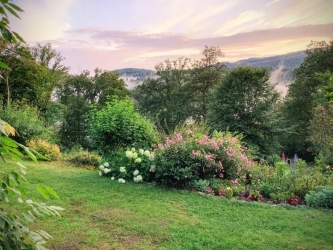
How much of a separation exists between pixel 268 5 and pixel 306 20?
1096 millimetres

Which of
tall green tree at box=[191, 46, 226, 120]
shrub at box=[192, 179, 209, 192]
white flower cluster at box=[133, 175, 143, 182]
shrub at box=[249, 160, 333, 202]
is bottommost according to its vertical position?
shrub at box=[249, 160, 333, 202]

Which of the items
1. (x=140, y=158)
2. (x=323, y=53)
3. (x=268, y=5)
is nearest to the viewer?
(x=268, y=5)

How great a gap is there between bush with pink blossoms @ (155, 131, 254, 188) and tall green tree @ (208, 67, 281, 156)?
1245 centimetres

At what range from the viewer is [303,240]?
370 centimetres

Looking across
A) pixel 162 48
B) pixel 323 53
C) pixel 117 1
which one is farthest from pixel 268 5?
pixel 323 53

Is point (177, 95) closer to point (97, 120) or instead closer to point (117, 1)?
point (97, 120)

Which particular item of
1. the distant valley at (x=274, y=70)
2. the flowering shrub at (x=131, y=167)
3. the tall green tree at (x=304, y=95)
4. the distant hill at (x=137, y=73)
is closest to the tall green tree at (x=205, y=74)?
the distant valley at (x=274, y=70)

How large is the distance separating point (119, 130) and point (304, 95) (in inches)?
852

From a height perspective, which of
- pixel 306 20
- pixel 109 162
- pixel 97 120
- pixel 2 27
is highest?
pixel 306 20

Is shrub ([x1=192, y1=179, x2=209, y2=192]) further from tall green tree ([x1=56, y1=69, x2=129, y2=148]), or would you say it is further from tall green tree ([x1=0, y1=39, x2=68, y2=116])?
tall green tree ([x1=56, y1=69, x2=129, y2=148])

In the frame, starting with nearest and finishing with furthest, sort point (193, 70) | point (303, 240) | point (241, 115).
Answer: point (303, 240) < point (241, 115) < point (193, 70)

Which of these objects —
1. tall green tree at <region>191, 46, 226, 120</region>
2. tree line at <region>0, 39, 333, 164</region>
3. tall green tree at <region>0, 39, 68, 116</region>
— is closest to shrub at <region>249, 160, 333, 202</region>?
tree line at <region>0, 39, 333, 164</region>

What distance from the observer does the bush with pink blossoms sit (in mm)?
5867

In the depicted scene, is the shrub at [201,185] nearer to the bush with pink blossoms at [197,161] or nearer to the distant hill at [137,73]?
the bush with pink blossoms at [197,161]
